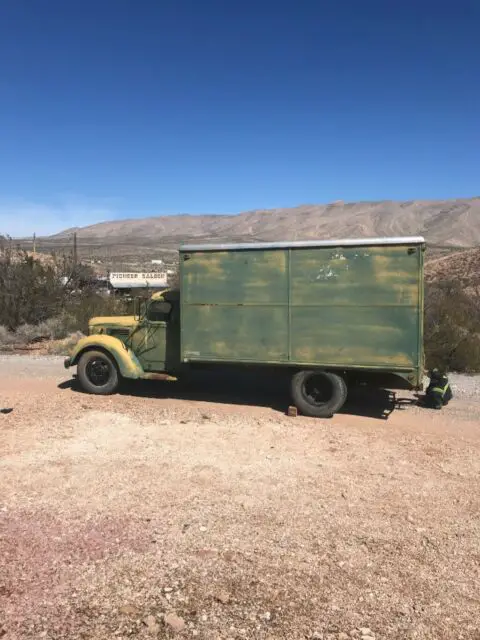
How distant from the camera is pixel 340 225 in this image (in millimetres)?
155250

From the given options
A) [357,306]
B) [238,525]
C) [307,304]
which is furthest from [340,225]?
[238,525]

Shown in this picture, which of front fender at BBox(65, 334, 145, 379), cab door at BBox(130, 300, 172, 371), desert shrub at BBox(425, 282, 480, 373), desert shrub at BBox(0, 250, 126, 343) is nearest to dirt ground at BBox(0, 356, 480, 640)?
front fender at BBox(65, 334, 145, 379)

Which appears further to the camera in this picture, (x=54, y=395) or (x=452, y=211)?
(x=452, y=211)

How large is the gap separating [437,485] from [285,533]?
2.01 metres

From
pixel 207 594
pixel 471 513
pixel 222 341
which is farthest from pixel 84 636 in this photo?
pixel 222 341

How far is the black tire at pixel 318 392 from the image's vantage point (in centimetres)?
812

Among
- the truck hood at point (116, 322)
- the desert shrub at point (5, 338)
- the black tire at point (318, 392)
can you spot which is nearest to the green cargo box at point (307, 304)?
the black tire at point (318, 392)

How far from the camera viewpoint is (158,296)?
926cm

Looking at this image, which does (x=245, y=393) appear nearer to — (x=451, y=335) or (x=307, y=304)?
(x=307, y=304)

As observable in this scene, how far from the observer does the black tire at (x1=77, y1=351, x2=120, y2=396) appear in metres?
9.47

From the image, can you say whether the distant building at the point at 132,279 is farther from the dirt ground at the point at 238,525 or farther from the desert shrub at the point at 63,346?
the dirt ground at the point at 238,525

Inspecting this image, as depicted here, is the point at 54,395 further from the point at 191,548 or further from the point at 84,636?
the point at 84,636

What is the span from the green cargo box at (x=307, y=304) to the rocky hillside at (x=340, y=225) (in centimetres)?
10805

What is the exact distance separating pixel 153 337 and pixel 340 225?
152 m
